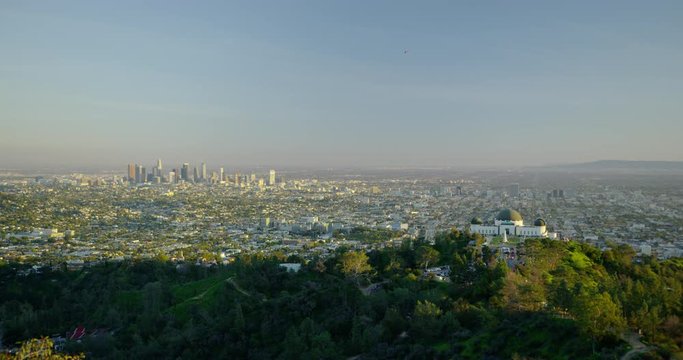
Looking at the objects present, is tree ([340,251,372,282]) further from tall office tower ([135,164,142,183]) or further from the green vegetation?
tall office tower ([135,164,142,183])

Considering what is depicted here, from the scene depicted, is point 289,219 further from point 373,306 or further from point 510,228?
point 373,306

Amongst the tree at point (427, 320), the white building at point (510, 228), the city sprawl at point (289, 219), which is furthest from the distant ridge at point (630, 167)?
the tree at point (427, 320)

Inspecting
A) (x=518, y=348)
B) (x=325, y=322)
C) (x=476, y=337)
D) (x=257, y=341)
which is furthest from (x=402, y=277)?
(x=518, y=348)

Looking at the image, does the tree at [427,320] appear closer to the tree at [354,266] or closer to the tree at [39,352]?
the tree at [354,266]

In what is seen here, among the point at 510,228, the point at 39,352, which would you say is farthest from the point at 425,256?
the point at 39,352

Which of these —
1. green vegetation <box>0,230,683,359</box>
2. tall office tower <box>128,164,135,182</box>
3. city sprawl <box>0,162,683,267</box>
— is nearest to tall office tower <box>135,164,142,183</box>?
tall office tower <box>128,164,135,182</box>

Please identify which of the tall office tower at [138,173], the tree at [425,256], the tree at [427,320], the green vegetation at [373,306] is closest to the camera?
the green vegetation at [373,306]

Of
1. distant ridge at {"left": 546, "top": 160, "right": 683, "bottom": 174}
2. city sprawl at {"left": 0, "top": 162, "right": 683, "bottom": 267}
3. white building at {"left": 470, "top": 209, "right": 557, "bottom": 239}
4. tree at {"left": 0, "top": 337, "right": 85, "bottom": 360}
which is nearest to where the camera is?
tree at {"left": 0, "top": 337, "right": 85, "bottom": 360}
